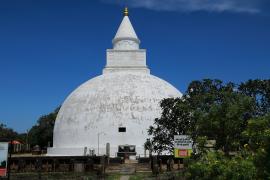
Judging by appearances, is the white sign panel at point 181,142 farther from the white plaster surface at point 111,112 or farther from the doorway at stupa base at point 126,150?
the white plaster surface at point 111,112

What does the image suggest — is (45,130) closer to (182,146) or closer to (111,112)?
(111,112)

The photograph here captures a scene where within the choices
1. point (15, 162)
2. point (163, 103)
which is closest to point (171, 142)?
point (163, 103)

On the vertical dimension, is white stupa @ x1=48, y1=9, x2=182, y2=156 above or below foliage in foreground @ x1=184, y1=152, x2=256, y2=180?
above

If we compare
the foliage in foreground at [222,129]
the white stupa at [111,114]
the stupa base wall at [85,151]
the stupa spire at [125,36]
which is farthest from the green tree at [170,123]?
the stupa spire at [125,36]

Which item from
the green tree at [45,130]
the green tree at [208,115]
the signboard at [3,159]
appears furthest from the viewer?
the green tree at [45,130]

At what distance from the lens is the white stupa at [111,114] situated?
3972 centimetres

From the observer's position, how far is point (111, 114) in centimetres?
4034

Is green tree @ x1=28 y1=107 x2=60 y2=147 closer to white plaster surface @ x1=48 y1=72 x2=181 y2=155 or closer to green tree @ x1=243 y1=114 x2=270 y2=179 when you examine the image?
white plaster surface @ x1=48 y1=72 x2=181 y2=155

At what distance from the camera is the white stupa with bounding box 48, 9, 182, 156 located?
39719 millimetres

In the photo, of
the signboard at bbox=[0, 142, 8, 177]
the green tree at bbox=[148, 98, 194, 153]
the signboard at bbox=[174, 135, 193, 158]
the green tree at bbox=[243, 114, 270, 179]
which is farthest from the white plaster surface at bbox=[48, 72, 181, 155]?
the green tree at bbox=[243, 114, 270, 179]

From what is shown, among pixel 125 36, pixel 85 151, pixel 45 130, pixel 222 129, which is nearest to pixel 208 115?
pixel 222 129

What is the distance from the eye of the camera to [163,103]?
3180 centimetres

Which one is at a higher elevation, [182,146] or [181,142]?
[181,142]

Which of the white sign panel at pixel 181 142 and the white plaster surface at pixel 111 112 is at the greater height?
the white plaster surface at pixel 111 112
